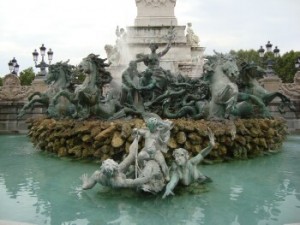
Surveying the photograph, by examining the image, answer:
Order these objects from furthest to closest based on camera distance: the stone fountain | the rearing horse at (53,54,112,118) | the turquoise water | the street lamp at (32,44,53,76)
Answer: the street lamp at (32,44,53,76) < the rearing horse at (53,54,112,118) < the stone fountain < the turquoise water

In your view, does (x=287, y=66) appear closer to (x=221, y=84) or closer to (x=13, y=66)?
(x=13, y=66)

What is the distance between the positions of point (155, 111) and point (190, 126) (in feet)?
8.90

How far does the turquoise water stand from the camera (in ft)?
16.4

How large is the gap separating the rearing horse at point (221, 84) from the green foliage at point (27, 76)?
146 feet

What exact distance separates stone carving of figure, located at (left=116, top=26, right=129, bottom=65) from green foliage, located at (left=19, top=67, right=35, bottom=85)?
95.0 feet

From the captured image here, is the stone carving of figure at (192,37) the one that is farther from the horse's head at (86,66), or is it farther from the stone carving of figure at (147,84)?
the horse's head at (86,66)

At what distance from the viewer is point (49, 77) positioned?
12.4m

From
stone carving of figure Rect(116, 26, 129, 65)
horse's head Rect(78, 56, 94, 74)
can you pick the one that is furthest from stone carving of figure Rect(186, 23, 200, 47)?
horse's head Rect(78, 56, 94, 74)

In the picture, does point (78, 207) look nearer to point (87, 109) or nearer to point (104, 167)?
point (104, 167)

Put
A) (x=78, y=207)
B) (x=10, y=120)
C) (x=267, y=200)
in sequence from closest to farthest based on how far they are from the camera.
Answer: (x=78, y=207)
(x=267, y=200)
(x=10, y=120)

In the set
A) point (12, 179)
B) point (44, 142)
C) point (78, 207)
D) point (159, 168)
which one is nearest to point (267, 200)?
point (159, 168)

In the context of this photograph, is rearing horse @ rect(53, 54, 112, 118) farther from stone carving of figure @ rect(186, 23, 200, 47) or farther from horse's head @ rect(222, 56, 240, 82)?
stone carving of figure @ rect(186, 23, 200, 47)

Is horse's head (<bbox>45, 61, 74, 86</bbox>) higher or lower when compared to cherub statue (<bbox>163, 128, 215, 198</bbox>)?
higher

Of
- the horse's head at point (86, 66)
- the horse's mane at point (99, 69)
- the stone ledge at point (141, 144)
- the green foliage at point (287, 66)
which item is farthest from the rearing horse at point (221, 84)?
the green foliage at point (287, 66)
